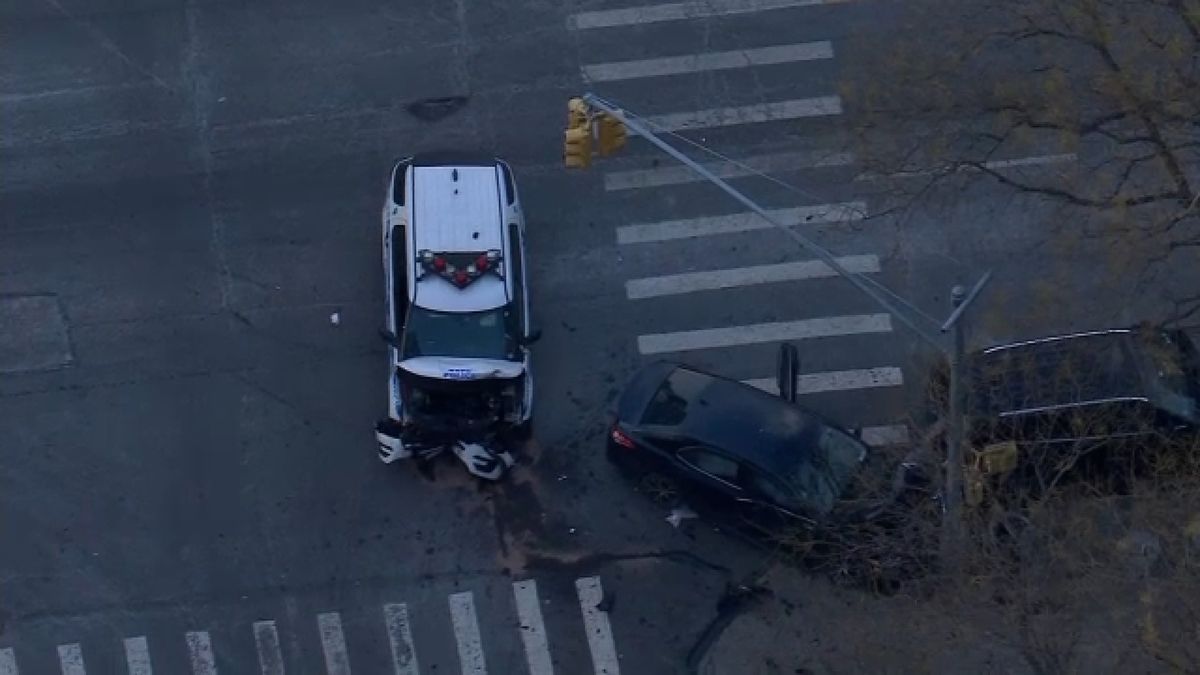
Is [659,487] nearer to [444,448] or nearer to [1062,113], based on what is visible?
[444,448]

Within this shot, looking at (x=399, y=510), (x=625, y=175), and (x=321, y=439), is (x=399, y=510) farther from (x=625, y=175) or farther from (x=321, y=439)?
(x=625, y=175)

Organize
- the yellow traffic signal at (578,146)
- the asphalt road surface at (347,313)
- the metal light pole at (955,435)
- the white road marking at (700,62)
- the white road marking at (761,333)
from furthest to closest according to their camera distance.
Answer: the white road marking at (700,62) < the white road marking at (761,333) < the asphalt road surface at (347,313) < the yellow traffic signal at (578,146) < the metal light pole at (955,435)

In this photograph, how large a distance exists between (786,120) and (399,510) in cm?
757

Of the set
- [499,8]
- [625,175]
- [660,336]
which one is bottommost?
[660,336]

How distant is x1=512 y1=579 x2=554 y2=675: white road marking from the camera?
19062 millimetres

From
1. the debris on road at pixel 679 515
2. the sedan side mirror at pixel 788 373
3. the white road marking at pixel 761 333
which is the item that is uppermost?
the white road marking at pixel 761 333

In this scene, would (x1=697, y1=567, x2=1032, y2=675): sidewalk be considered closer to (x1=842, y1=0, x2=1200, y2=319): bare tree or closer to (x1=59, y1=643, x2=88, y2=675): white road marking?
(x1=842, y1=0, x2=1200, y2=319): bare tree

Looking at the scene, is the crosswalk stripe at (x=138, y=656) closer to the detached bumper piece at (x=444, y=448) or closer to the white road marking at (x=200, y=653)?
the white road marking at (x=200, y=653)

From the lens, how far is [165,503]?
20016 mm

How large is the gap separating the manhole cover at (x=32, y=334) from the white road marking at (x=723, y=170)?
285 inches

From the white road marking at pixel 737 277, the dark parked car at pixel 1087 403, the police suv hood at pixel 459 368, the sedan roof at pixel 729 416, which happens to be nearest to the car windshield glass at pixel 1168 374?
the dark parked car at pixel 1087 403

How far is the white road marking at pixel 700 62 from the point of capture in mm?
23266

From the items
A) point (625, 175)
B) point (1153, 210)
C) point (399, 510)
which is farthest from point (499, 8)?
point (1153, 210)

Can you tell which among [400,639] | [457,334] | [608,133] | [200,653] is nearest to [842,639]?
[400,639]
